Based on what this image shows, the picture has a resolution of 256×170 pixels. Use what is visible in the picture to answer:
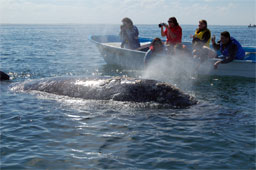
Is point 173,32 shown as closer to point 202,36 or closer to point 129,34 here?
point 202,36

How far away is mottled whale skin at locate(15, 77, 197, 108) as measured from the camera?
28.0ft

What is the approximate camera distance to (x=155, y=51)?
15.1 meters

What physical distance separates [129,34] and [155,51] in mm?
2766

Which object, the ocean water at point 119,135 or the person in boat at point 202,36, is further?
the person in boat at point 202,36

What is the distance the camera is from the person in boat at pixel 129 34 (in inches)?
658

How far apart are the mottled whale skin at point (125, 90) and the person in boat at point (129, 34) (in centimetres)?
772

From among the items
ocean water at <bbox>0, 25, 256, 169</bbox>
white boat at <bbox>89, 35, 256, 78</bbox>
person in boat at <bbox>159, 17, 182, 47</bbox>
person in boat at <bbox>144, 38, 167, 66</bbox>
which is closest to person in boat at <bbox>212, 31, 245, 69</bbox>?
white boat at <bbox>89, 35, 256, 78</bbox>

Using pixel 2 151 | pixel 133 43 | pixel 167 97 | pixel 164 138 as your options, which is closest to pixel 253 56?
pixel 133 43

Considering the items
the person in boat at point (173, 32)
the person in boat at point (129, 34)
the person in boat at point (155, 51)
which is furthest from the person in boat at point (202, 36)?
the person in boat at point (129, 34)

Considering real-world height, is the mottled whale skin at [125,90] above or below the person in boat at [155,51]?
below

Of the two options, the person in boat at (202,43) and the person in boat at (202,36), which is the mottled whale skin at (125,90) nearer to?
the person in boat at (202,43)

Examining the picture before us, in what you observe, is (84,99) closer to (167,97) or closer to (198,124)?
(167,97)

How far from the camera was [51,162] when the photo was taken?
5.22 m

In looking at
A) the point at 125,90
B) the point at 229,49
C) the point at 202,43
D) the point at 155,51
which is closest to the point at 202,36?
the point at 202,43
